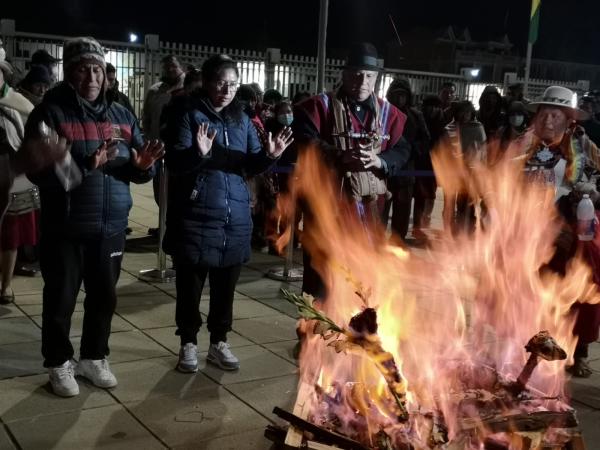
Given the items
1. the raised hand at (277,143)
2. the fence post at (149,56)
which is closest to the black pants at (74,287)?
the raised hand at (277,143)

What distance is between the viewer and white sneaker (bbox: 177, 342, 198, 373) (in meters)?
4.84

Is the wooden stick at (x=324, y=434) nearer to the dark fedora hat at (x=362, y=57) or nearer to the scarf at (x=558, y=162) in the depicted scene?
the dark fedora hat at (x=362, y=57)

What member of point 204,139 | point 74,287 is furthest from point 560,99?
point 74,287

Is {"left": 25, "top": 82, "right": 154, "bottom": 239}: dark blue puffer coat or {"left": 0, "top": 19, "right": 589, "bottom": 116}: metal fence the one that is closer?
{"left": 25, "top": 82, "right": 154, "bottom": 239}: dark blue puffer coat

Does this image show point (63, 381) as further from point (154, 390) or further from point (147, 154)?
point (147, 154)

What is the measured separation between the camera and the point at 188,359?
4.85 meters

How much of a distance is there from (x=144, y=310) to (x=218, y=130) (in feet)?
7.08

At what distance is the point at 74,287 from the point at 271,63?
1287 cm

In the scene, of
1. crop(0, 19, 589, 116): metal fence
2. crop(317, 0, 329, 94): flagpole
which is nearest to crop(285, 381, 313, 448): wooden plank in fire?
crop(317, 0, 329, 94): flagpole

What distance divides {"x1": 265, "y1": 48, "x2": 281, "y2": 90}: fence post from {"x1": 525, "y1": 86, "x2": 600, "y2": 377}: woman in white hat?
1177 cm

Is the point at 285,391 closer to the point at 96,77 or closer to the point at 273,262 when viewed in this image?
the point at 96,77

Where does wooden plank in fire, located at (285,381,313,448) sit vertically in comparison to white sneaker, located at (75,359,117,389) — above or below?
above

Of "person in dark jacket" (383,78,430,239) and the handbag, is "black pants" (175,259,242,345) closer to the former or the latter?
the handbag

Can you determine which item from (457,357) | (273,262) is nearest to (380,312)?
(457,357)
